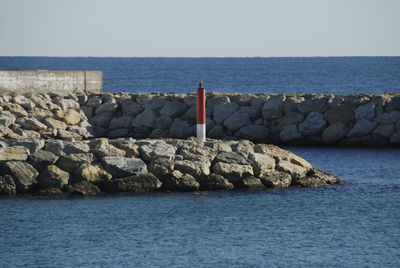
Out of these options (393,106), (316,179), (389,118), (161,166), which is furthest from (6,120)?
(393,106)

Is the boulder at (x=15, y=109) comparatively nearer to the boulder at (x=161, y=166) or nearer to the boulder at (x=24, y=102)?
the boulder at (x=24, y=102)

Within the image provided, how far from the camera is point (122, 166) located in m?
12.6

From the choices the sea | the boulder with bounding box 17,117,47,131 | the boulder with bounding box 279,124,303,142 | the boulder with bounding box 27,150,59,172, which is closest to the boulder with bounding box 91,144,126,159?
the boulder with bounding box 27,150,59,172

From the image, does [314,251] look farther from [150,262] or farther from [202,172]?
[202,172]

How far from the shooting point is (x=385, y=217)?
11367 mm

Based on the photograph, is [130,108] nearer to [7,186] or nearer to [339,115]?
[339,115]

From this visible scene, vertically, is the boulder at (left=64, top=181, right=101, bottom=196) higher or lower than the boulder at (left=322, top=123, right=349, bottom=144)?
lower

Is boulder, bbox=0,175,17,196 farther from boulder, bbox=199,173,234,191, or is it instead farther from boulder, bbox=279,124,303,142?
boulder, bbox=279,124,303,142

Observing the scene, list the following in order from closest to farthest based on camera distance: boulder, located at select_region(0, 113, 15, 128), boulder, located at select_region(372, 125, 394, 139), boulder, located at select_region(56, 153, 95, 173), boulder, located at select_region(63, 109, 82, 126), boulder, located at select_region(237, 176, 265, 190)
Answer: boulder, located at select_region(56, 153, 95, 173), boulder, located at select_region(237, 176, 265, 190), boulder, located at select_region(0, 113, 15, 128), boulder, located at select_region(63, 109, 82, 126), boulder, located at select_region(372, 125, 394, 139)

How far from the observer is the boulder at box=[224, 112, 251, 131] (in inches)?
802

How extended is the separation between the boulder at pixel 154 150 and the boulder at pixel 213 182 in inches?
25.7

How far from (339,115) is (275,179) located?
7423 mm

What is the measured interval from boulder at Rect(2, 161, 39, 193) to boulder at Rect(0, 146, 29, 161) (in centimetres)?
13

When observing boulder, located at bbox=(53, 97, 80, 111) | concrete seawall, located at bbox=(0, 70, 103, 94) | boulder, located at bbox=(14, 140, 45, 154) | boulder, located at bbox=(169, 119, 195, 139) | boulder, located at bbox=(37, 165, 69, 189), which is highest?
concrete seawall, located at bbox=(0, 70, 103, 94)
